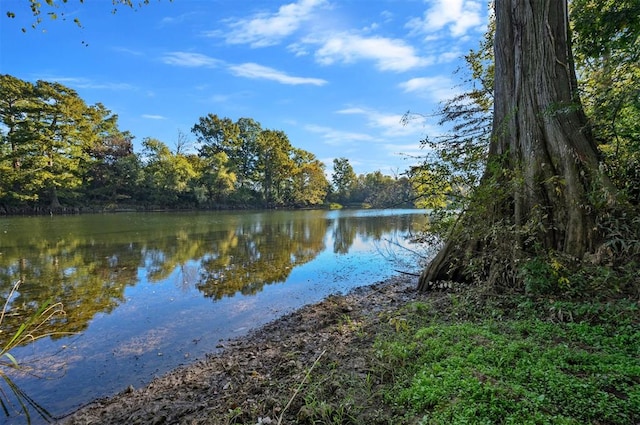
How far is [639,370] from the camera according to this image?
6.89ft

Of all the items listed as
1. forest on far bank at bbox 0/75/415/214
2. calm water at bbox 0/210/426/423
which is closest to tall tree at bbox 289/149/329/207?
forest on far bank at bbox 0/75/415/214

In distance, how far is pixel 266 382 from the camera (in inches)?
123

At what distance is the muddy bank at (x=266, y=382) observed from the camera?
2.54 meters

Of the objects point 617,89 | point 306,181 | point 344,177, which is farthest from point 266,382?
point 344,177

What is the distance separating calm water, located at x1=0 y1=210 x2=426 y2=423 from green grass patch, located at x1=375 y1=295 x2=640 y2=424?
319 centimetres

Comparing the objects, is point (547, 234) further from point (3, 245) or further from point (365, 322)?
point (3, 245)

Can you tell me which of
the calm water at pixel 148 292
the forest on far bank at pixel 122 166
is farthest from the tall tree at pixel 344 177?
the calm water at pixel 148 292

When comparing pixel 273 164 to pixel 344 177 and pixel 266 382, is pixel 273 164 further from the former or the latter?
pixel 266 382

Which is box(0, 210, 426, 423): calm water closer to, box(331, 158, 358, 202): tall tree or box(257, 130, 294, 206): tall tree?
box(257, 130, 294, 206): tall tree

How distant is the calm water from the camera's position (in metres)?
4.28

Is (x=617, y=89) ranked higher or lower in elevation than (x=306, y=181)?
lower

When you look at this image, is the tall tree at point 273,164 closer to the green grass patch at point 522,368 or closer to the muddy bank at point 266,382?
the muddy bank at point 266,382

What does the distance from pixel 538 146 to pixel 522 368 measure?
3.17 metres

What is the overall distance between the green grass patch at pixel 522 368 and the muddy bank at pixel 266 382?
1.19ft
